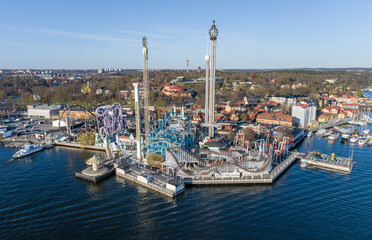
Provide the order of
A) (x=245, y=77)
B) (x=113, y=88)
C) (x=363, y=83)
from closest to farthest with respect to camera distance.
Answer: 1. (x=113, y=88)
2. (x=363, y=83)
3. (x=245, y=77)

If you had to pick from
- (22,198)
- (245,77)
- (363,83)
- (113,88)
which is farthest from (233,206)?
(363,83)

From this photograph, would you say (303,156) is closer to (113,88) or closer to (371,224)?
(371,224)

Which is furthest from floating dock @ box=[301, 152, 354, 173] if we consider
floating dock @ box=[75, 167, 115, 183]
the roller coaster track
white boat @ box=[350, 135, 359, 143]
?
floating dock @ box=[75, 167, 115, 183]

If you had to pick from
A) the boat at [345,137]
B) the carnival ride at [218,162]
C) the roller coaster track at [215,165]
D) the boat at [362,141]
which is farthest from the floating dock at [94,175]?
the boat at [362,141]

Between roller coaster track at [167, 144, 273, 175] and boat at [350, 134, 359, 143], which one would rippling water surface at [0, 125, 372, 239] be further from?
boat at [350, 134, 359, 143]

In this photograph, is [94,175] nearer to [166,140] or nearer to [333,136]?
[166,140]

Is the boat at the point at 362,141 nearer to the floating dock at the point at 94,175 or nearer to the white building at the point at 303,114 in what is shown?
the white building at the point at 303,114

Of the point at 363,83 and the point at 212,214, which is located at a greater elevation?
the point at 363,83
